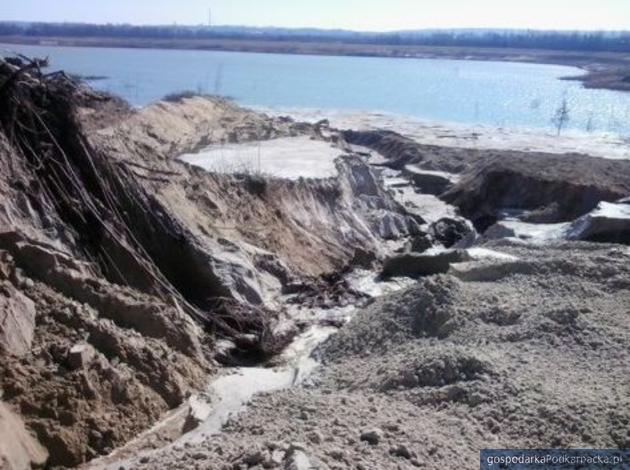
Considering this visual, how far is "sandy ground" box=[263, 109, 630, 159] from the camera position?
3231 centimetres

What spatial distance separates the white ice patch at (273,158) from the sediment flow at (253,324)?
2.06 feet

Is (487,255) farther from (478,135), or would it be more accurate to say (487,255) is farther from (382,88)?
(382,88)

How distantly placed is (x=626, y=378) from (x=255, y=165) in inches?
432

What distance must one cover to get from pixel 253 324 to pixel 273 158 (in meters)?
8.77

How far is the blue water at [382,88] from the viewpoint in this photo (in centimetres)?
4347

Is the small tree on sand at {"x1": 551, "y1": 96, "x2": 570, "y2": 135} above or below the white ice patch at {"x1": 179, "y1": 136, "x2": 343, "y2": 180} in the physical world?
below

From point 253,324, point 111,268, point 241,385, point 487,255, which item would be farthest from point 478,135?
point 241,385

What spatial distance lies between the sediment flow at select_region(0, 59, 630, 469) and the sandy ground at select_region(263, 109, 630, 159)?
1792cm

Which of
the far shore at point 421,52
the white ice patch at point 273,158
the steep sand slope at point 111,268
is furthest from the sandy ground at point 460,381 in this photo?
the far shore at point 421,52

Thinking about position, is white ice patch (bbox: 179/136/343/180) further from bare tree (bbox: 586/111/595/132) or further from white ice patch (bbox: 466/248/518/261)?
bare tree (bbox: 586/111/595/132)

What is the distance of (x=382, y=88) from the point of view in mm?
58781

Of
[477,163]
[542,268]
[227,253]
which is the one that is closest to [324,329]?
[227,253]

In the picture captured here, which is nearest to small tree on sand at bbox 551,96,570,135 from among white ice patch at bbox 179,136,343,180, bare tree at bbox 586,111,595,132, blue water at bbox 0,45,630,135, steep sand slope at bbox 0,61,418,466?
blue water at bbox 0,45,630,135

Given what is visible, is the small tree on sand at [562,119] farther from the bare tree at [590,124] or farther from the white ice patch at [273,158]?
the white ice patch at [273,158]
